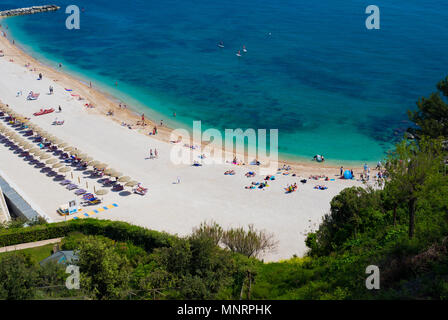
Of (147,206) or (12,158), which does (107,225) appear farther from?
(12,158)

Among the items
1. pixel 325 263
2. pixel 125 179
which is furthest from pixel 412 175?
pixel 125 179

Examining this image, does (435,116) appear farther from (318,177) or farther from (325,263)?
(325,263)

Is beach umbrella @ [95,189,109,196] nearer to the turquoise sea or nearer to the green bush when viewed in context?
the green bush

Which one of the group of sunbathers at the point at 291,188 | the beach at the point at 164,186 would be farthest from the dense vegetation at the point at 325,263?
the group of sunbathers at the point at 291,188

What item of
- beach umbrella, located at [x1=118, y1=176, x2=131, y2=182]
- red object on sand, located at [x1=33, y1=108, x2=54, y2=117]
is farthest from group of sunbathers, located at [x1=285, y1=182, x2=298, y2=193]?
Result: red object on sand, located at [x1=33, y1=108, x2=54, y2=117]

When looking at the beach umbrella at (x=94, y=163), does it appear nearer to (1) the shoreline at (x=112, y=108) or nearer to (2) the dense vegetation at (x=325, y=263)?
(1) the shoreline at (x=112, y=108)

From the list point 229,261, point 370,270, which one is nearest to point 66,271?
point 229,261

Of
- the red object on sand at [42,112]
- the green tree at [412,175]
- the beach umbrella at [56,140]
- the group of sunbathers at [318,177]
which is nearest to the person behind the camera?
the green tree at [412,175]
